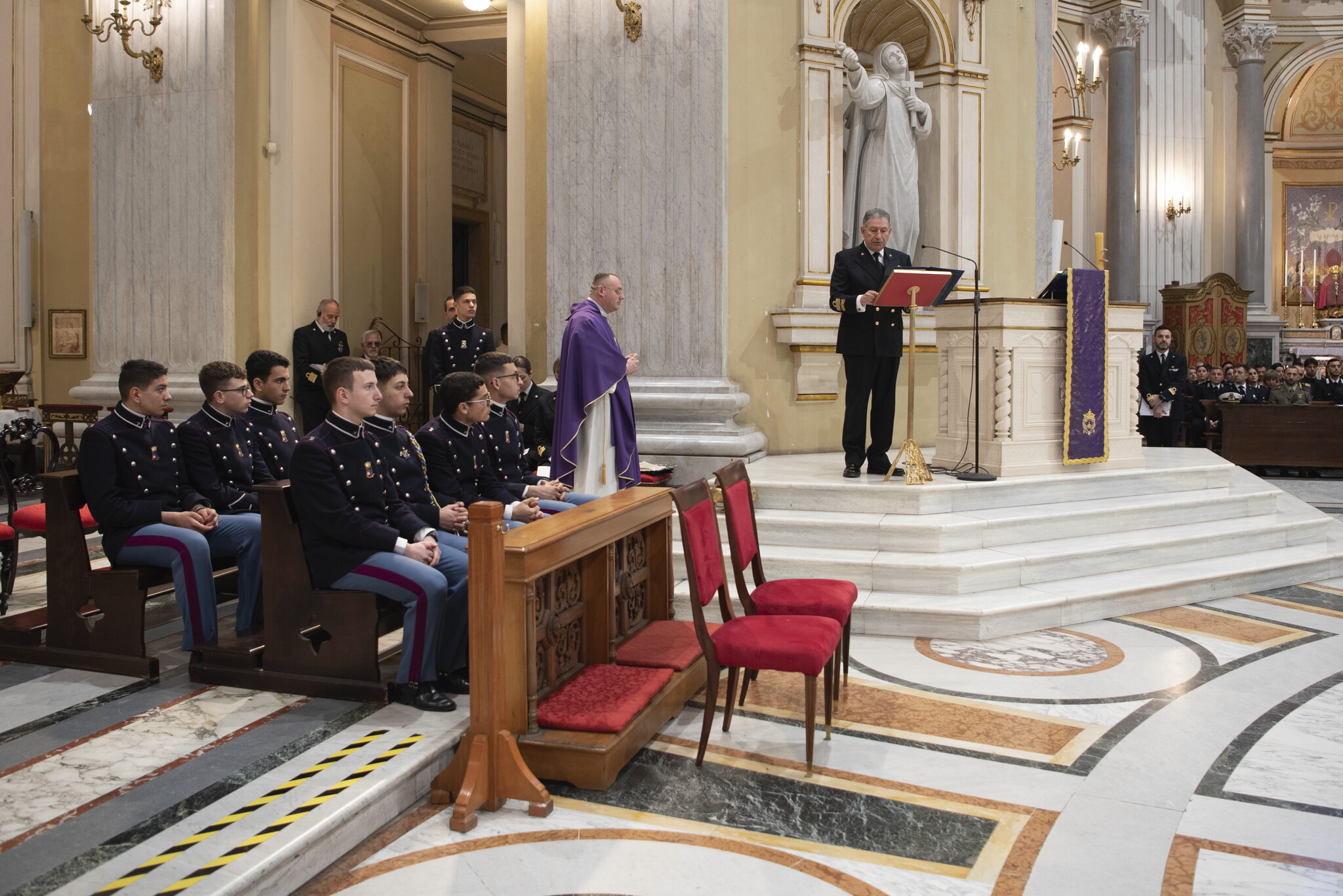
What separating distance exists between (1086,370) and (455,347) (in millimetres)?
4286

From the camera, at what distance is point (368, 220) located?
9.55 metres

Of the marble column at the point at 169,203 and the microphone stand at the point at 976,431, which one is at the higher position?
the marble column at the point at 169,203

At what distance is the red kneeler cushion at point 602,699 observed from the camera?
3.04 metres

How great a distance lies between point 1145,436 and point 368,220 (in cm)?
791

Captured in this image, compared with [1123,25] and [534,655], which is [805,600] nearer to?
[534,655]

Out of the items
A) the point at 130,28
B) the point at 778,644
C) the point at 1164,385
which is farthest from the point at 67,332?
the point at 1164,385

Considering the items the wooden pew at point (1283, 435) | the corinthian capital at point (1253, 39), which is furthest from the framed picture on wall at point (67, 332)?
the corinthian capital at point (1253, 39)

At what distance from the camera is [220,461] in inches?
174

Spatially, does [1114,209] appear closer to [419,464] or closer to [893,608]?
[893,608]

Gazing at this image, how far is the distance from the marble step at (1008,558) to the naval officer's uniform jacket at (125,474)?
261 centimetres

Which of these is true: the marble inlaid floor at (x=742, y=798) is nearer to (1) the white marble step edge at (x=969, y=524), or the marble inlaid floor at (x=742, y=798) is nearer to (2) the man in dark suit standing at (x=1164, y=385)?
(1) the white marble step edge at (x=969, y=524)

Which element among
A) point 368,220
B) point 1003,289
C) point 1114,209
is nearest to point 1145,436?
point 1003,289

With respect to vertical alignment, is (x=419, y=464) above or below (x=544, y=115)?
below

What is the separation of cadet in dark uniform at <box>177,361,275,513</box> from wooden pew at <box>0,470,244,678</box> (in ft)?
1.52
